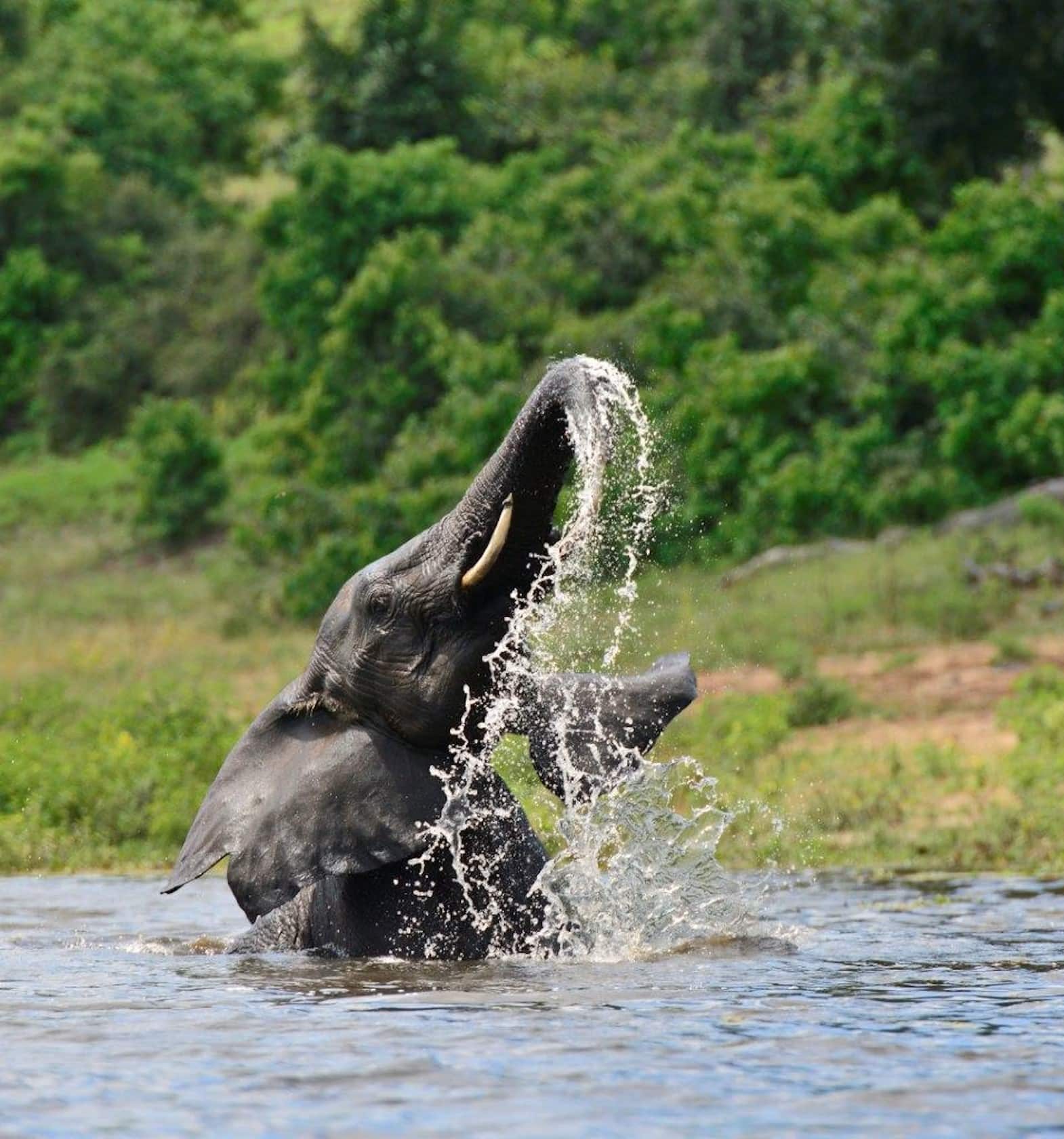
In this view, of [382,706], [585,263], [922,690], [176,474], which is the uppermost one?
[585,263]

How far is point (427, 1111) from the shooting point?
16.0ft

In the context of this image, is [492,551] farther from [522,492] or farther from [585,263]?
[585,263]

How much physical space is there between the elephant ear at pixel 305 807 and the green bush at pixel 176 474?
17.3 metres

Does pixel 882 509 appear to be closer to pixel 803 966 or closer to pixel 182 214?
pixel 803 966

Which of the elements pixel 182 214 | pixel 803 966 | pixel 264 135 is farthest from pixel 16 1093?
pixel 264 135

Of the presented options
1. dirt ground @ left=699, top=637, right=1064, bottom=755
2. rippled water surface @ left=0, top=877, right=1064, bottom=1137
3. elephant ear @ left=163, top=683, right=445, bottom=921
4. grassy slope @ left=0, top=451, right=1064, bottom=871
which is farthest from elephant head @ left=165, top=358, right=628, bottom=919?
dirt ground @ left=699, top=637, right=1064, bottom=755

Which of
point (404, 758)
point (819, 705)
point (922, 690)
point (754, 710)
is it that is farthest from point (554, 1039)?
point (922, 690)

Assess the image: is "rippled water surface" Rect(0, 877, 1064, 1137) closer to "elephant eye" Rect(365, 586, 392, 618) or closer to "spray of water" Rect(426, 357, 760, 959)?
"spray of water" Rect(426, 357, 760, 959)

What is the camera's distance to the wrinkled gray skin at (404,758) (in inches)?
255

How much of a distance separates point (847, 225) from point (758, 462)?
365 cm

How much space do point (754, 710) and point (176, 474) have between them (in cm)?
1221

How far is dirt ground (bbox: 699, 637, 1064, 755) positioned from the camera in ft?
43.7

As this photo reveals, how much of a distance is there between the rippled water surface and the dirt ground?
5.39m

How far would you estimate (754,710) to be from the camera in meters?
13.2
